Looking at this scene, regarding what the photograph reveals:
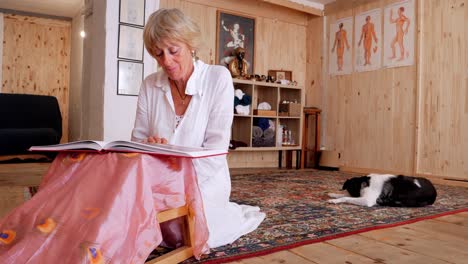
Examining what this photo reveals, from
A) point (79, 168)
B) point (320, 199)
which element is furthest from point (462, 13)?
point (79, 168)

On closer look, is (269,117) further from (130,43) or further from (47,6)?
(47,6)

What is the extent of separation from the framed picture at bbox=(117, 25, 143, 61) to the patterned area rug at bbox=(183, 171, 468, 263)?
172 centimetres

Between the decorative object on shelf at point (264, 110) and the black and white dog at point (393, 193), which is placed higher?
the decorative object on shelf at point (264, 110)

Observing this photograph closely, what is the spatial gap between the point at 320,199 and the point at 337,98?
8.68ft

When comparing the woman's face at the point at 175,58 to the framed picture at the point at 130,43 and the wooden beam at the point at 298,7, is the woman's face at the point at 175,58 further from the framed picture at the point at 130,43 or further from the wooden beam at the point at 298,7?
the wooden beam at the point at 298,7

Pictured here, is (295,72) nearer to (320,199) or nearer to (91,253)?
(320,199)

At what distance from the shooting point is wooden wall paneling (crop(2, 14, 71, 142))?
6480mm

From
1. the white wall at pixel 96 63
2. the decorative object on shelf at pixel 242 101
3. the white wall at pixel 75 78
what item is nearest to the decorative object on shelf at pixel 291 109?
the decorative object on shelf at pixel 242 101

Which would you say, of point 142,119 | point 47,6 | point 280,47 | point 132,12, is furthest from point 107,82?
point 47,6

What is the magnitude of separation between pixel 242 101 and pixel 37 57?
4.37 meters

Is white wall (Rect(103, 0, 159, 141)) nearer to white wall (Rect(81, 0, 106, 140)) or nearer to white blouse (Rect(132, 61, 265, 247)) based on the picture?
white wall (Rect(81, 0, 106, 140))

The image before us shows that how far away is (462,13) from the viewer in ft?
12.2

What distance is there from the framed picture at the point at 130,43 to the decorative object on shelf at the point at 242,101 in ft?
4.02

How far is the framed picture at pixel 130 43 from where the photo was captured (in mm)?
3844
